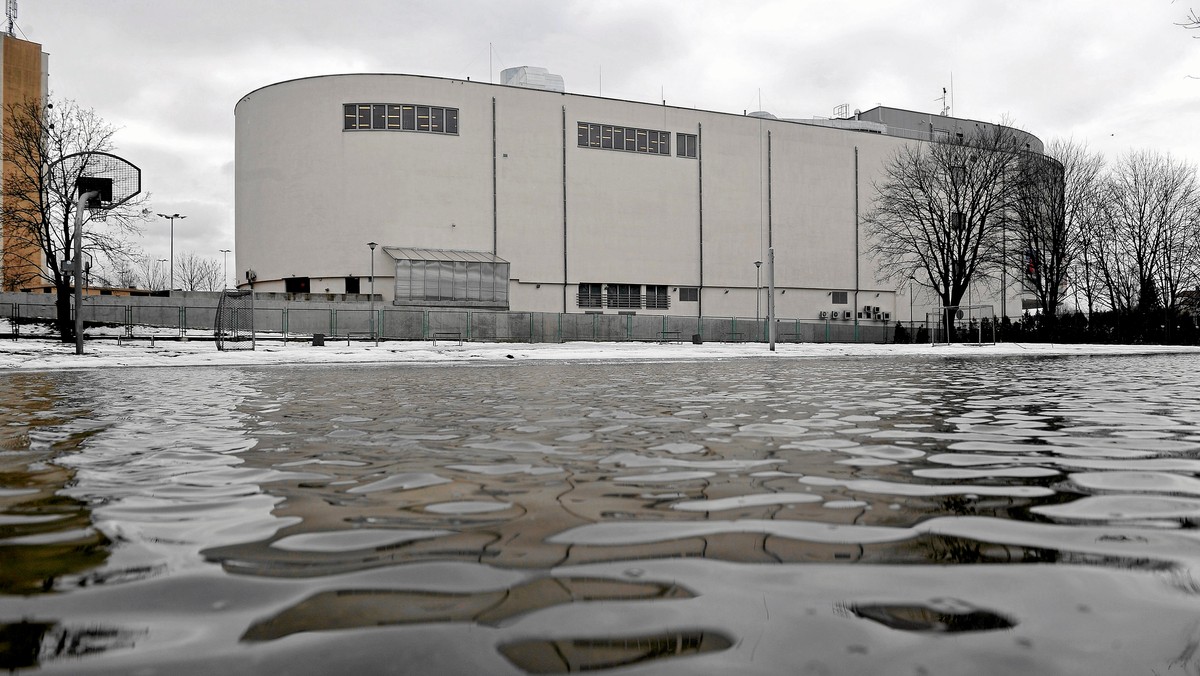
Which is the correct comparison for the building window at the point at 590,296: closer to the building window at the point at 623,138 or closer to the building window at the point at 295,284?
the building window at the point at 623,138

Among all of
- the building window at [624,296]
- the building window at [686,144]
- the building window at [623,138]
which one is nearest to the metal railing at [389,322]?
the building window at [624,296]

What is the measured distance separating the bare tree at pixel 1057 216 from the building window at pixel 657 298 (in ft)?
73.2

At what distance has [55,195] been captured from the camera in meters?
35.2

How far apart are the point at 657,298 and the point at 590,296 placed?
4.94 m

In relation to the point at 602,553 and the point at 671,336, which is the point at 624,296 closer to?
the point at 671,336

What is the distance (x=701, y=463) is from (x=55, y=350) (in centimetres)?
3225

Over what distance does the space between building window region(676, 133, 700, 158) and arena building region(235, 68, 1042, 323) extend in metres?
0.09

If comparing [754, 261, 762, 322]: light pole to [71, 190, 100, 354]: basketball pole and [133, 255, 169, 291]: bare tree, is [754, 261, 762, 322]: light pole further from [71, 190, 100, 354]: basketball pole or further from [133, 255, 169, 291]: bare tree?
[133, 255, 169, 291]: bare tree

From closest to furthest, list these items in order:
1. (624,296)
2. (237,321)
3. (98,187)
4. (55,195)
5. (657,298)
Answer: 1. (98,187)
2. (55,195)
3. (237,321)
4. (624,296)
5. (657,298)

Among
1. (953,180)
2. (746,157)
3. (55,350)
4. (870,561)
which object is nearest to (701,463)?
(870,561)

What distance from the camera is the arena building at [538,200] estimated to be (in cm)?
5178

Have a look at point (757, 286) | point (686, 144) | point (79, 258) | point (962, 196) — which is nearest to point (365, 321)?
point (79, 258)

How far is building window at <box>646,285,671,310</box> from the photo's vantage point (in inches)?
2254

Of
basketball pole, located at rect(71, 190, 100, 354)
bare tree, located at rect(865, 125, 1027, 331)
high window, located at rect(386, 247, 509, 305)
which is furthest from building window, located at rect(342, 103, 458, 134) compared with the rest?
bare tree, located at rect(865, 125, 1027, 331)
